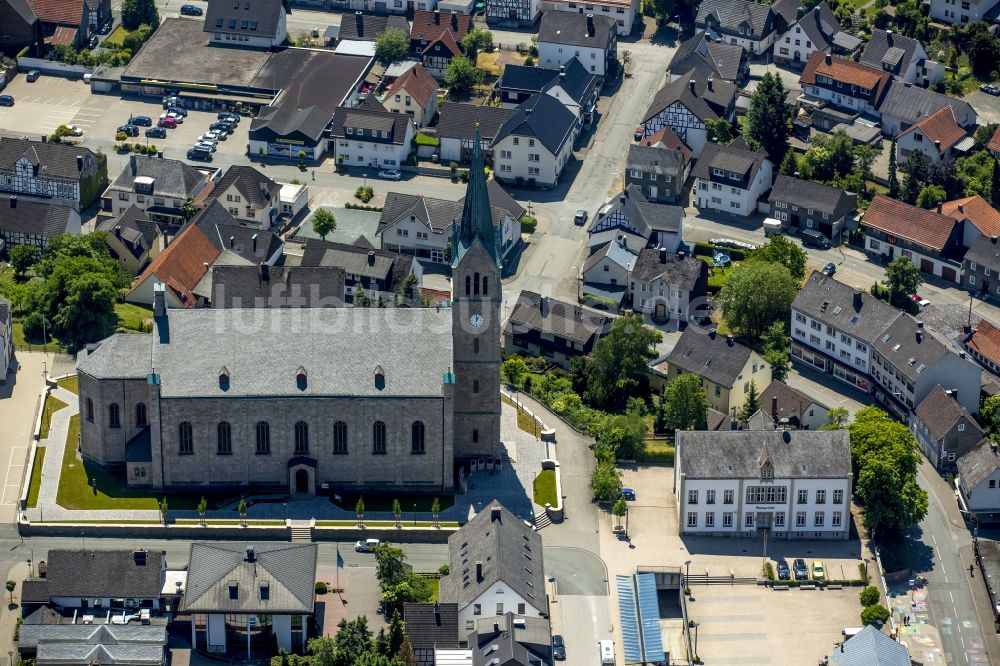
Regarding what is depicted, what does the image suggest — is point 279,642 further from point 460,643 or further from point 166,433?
point 166,433

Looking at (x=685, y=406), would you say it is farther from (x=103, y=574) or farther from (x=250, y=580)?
(x=103, y=574)

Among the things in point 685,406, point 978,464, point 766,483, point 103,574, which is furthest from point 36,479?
point 978,464

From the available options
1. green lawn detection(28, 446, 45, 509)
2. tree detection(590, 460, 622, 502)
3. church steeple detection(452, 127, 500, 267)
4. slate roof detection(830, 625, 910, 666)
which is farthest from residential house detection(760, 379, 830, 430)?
green lawn detection(28, 446, 45, 509)

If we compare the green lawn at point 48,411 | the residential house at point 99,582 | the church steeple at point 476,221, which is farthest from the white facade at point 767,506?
the green lawn at point 48,411

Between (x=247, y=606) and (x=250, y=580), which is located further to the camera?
(x=250, y=580)

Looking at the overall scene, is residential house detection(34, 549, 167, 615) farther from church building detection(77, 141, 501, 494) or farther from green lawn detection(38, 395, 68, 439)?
green lawn detection(38, 395, 68, 439)
